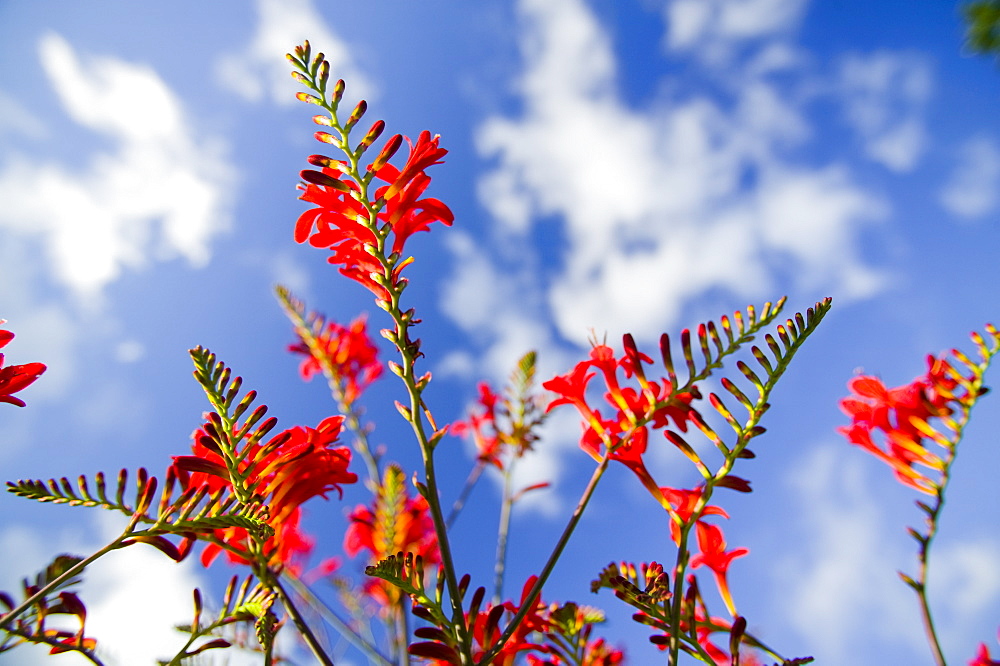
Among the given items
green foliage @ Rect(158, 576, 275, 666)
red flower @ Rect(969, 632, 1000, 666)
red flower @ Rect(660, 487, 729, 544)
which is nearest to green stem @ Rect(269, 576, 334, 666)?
green foliage @ Rect(158, 576, 275, 666)

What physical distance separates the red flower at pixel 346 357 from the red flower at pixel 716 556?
9.68ft

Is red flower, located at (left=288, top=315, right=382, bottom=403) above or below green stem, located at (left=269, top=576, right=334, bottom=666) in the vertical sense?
above

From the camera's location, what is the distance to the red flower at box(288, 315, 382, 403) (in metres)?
4.27

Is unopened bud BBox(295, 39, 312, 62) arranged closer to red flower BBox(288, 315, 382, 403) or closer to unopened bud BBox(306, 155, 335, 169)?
unopened bud BBox(306, 155, 335, 169)

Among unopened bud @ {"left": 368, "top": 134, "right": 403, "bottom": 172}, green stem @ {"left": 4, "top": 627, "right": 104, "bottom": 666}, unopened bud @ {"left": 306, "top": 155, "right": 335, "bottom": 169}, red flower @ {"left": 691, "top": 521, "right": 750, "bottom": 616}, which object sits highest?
unopened bud @ {"left": 368, "top": 134, "right": 403, "bottom": 172}

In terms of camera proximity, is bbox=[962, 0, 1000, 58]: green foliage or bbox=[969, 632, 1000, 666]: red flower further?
bbox=[962, 0, 1000, 58]: green foliage

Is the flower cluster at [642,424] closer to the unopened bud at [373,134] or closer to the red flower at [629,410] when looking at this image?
the red flower at [629,410]

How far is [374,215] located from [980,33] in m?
7.55

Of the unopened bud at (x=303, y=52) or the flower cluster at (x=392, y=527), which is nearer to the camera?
the unopened bud at (x=303, y=52)

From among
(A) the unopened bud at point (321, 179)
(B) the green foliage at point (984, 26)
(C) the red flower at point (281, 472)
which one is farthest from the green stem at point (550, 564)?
(B) the green foliage at point (984, 26)

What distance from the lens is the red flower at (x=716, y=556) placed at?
6.20 ft

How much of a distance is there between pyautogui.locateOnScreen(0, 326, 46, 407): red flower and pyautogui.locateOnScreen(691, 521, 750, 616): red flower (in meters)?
2.07

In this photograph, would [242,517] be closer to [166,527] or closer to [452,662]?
[166,527]

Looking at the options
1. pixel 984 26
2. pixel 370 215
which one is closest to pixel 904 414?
pixel 370 215
